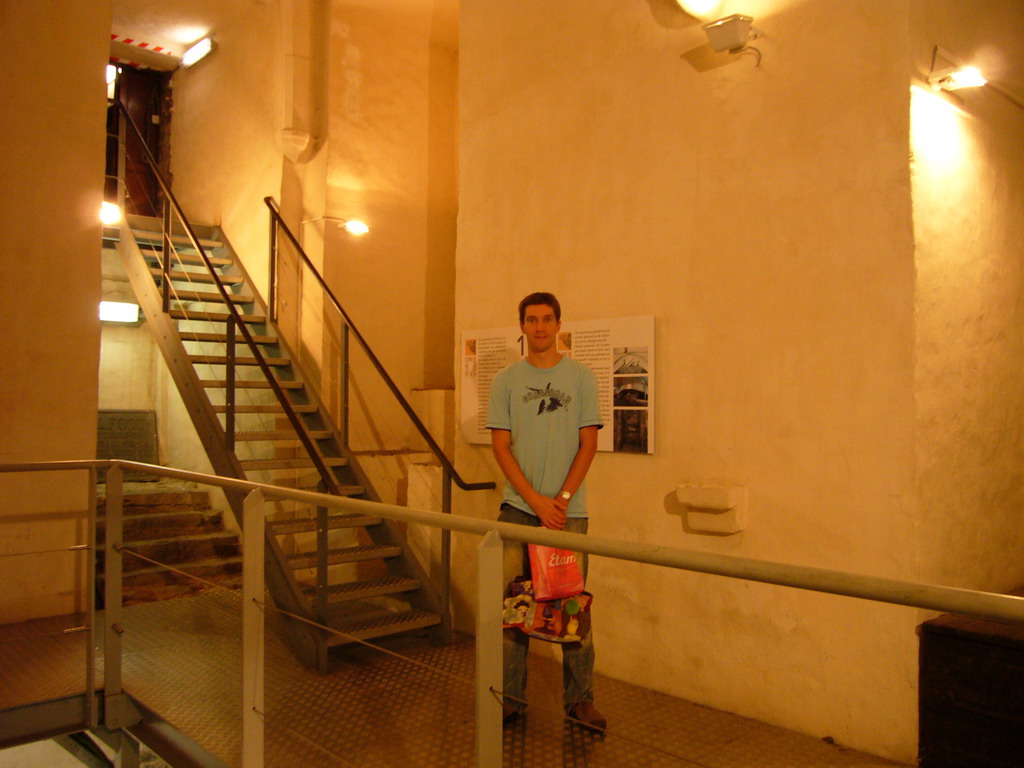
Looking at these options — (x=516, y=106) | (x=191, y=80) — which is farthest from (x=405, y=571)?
(x=191, y=80)

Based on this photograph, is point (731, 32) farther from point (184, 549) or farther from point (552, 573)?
point (184, 549)

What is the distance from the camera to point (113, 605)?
3494mm

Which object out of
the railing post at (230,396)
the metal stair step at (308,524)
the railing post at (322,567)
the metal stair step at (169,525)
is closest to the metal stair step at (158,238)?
the metal stair step at (169,525)

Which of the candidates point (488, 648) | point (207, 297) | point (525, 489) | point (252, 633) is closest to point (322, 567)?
point (252, 633)

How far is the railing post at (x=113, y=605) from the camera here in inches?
135

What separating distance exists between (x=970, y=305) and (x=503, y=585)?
2238 mm

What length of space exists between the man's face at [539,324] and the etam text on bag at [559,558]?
2.38 ft

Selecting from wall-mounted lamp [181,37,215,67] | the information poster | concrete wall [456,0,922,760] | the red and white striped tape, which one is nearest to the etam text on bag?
concrete wall [456,0,922,760]

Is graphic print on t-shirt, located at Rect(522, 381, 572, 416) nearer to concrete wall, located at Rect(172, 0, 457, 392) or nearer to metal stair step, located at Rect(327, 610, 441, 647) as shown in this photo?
metal stair step, located at Rect(327, 610, 441, 647)

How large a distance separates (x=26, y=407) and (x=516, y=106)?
3.06 m

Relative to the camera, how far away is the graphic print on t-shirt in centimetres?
292

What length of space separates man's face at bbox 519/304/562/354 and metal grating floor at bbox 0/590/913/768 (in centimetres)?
115

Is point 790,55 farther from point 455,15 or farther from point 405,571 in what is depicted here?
point 455,15

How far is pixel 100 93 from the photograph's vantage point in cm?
476
